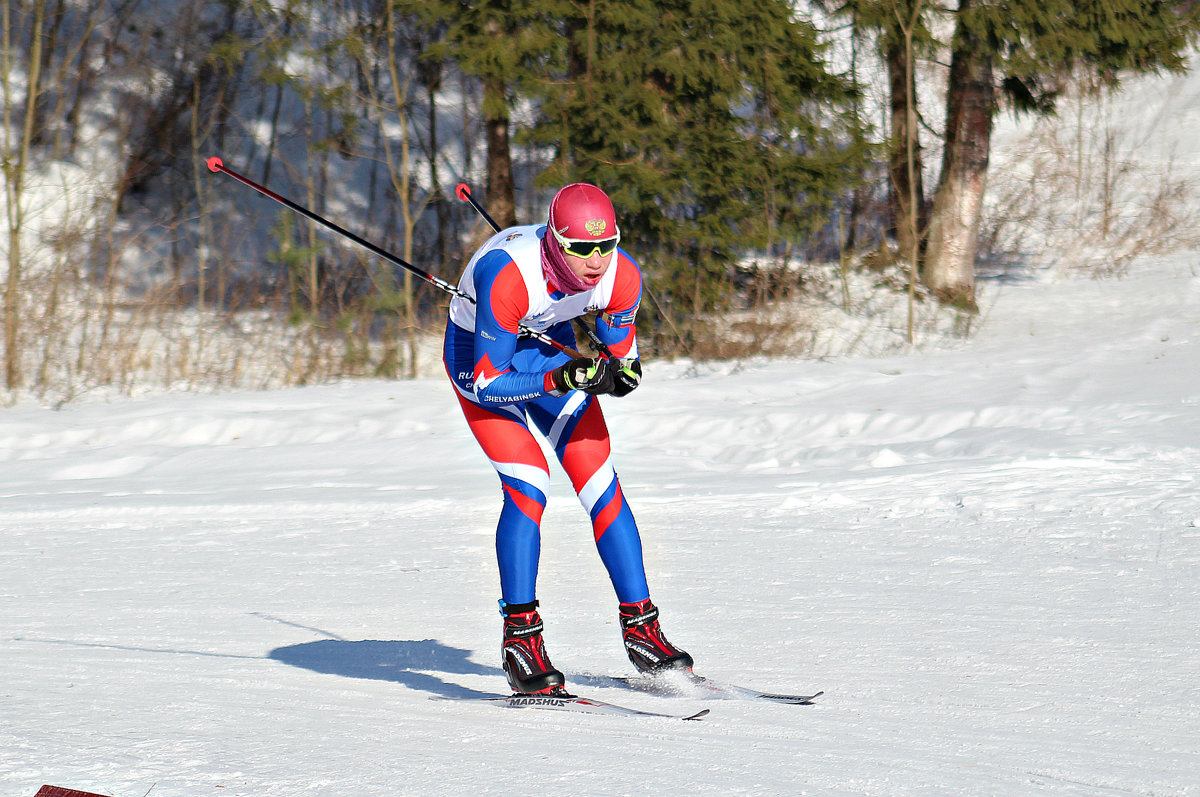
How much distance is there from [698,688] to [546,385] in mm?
1183

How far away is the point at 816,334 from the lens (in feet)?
52.6

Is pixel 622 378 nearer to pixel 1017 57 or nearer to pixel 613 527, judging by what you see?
pixel 613 527

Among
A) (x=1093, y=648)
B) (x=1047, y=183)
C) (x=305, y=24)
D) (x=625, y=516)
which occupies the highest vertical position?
(x=305, y=24)

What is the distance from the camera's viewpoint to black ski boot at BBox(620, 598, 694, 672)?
4133 millimetres

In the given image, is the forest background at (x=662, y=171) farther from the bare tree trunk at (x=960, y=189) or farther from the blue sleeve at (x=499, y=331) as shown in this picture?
the blue sleeve at (x=499, y=331)

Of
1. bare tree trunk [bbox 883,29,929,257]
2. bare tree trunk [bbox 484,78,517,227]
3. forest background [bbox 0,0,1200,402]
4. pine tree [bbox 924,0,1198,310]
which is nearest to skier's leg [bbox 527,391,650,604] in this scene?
forest background [bbox 0,0,1200,402]

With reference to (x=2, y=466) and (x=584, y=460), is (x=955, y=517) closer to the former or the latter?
(x=584, y=460)

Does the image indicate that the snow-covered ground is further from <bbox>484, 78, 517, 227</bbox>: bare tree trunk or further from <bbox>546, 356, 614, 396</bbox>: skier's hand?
<bbox>484, 78, 517, 227</bbox>: bare tree trunk

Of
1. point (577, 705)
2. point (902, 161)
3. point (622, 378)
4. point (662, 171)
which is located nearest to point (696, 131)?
point (662, 171)

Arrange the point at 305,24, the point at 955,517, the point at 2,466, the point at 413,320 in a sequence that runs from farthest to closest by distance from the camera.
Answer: the point at 305,24 < the point at 413,320 < the point at 2,466 < the point at 955,517

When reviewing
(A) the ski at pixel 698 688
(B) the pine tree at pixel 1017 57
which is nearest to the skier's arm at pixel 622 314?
(A) the ski at pixel 698 688

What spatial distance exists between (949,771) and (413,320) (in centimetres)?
1326

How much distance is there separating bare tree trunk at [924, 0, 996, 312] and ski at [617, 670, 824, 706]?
48.9 feet

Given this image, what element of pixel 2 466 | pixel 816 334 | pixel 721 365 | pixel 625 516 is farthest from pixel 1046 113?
pixel 625 516
